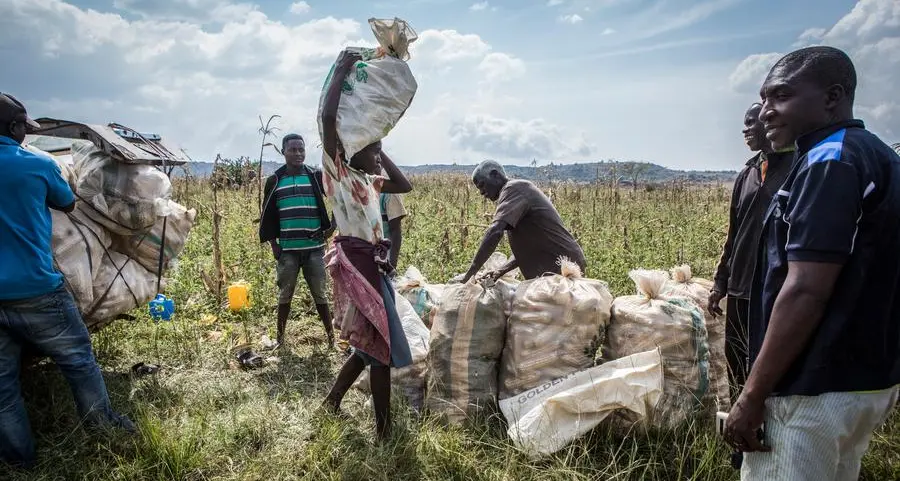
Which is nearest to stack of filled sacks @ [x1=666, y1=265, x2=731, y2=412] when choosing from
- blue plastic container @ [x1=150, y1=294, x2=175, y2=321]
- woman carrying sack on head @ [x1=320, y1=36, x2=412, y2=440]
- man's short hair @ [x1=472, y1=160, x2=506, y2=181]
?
man's short hair @ [x1=472, y1=160, x2=506, y2=181]

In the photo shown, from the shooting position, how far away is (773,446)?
4.73 feet

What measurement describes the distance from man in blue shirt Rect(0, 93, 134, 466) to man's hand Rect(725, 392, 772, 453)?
9.07 ft

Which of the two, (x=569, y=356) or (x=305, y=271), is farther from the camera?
(x=305, y=271)

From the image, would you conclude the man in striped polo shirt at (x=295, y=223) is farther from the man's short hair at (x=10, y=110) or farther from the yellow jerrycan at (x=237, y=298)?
the man's short hair at (x=10, y=110)

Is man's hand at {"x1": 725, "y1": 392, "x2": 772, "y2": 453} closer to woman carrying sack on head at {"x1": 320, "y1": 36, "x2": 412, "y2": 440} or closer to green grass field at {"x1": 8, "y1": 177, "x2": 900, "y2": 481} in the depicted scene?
green grass field at {"x1": 8, "y1": 177, "x2": 900, "y2": 481}

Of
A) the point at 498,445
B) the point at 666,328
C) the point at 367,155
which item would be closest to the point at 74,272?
the point at 367,155

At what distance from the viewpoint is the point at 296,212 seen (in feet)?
14.0

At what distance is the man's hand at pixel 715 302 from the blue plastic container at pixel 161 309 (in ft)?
13.4

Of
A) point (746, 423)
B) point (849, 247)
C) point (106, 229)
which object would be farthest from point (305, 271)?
point (849, 247)

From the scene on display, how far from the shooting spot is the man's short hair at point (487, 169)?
3844 mm

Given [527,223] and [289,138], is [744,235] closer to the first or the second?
[527,223]

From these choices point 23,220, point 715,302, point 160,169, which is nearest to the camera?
point 23,220

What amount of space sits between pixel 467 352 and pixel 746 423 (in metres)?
1.60

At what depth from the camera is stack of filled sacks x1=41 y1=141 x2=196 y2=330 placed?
3.03 m
